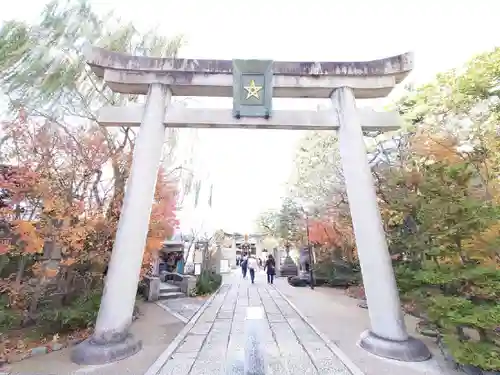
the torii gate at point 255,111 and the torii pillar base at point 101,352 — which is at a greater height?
the torii gate at point 255,111

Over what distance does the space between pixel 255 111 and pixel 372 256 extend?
13.2 ft

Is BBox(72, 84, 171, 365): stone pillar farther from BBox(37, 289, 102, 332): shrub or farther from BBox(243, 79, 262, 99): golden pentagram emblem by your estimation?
A: BBox(243, 79, 262, 99): golden pentagram emblem

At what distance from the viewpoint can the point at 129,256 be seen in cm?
570

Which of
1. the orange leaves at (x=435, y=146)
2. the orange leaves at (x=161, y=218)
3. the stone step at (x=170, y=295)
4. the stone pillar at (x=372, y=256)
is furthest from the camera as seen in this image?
the stone step at (x=170, y=295)

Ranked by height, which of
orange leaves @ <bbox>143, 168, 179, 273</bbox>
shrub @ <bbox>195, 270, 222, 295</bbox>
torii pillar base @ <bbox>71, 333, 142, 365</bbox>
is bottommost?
torii pillar base @ <bbox>71, 333, 142, 365</bbox>

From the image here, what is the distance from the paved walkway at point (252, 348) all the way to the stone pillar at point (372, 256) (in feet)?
3.48

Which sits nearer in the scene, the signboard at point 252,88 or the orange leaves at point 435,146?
the signboard at point 252,88

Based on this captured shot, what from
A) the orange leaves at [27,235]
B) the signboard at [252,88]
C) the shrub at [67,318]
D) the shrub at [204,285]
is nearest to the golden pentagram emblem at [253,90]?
the signboard at [252,88]

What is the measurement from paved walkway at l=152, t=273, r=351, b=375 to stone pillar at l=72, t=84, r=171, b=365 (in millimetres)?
1110

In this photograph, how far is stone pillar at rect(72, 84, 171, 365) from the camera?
5281 millimetres

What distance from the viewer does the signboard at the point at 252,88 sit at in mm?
6637

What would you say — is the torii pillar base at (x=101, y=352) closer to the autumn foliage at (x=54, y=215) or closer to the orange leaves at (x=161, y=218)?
the autumn foliage at (x=54, y=215)

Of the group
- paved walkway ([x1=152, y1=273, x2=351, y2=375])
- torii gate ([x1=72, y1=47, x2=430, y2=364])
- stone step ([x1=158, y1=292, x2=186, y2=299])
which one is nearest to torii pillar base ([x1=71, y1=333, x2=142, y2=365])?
torii gate ([x1=72, y1=47, x2=430, y2=364])

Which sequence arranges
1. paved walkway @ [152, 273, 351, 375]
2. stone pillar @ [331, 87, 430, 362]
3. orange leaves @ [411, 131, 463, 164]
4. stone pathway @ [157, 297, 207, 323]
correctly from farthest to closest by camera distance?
orange leaves @ [411, 131, 463, 164] < stone pathway @ [157, 297, 207, 323] < stone pillar @ [331, 87, 430, 362] < paved walkway @ [152, 273, 351, 375]
